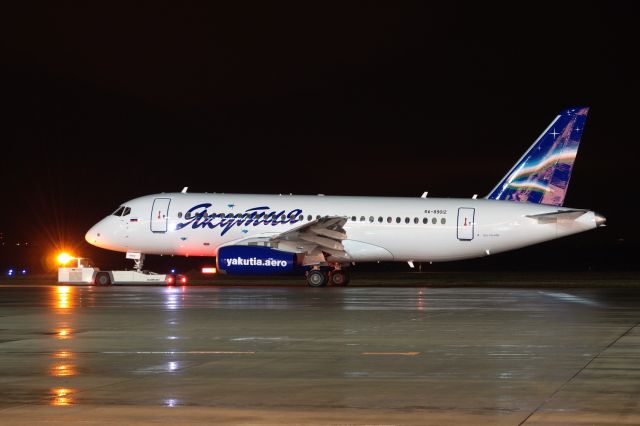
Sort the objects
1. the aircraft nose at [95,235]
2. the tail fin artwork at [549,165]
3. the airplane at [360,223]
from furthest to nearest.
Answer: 1. the aircraft nose at [95,235]
2. the tail fin artwork at [549,165]
3. the airplane at [360,223]

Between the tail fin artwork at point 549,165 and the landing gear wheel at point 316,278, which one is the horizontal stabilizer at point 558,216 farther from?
the landing gear wheel at point 316,278

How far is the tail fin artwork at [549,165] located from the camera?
45281mm

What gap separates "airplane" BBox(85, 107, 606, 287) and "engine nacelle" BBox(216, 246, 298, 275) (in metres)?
1.17

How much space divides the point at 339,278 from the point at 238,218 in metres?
5.10

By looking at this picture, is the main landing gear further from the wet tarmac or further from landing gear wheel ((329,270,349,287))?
the wet tarmac

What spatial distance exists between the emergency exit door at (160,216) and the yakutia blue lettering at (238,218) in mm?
641

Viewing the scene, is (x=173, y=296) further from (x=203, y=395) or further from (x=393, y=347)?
(x=203, y=395)

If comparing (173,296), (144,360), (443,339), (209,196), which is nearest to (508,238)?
(209,196)

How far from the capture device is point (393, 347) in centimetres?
1777

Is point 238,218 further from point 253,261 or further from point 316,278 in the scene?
point 316,278

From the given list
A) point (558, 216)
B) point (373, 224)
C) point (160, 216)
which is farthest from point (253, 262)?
point (558, 216)

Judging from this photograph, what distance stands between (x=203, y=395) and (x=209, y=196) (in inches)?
1308

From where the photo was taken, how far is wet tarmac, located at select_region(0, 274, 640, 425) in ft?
36.3

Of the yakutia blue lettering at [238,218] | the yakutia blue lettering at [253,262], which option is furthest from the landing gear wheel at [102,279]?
the yakutia blue lettering at [253,262]
